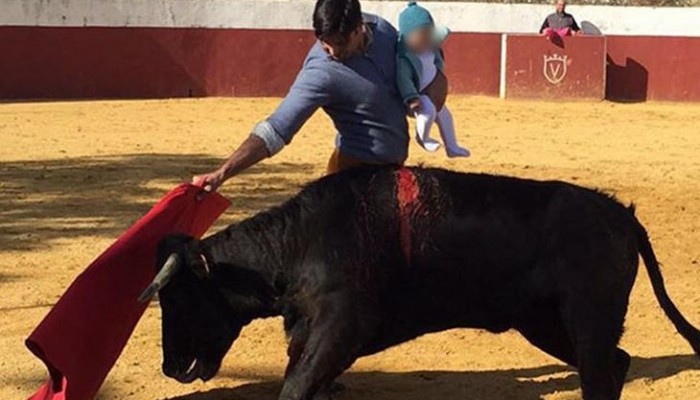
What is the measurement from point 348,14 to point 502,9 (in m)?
15.6

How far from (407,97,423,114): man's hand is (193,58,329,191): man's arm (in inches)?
12.6

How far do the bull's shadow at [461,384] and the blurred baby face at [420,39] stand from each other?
50.4 inches

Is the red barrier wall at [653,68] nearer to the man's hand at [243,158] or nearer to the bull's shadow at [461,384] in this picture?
the bull's shadow at [461,384]

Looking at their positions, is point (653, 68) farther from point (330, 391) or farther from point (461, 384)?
point (330, 391)

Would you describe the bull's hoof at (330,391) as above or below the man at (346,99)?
below

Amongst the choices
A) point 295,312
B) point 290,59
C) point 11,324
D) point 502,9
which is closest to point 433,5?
point 502,9

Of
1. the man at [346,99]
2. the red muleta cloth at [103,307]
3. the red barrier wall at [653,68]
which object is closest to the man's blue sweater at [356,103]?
the man at [346,99]

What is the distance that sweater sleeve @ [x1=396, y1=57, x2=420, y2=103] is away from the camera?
450 cm

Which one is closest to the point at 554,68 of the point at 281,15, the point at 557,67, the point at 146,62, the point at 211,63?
the point at 557,67

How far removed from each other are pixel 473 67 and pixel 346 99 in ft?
48.2

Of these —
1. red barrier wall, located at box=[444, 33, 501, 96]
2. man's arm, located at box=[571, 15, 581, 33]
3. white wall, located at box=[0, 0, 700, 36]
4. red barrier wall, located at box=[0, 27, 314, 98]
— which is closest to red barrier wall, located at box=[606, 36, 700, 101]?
white wall, located at box=[0, 0, 700, 36]

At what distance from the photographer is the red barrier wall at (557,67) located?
18.4 meters

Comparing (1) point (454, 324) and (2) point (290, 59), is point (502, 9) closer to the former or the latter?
(2) point (290, 59)

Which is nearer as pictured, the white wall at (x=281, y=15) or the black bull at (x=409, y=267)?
the black bull at (x=409, y=267)
